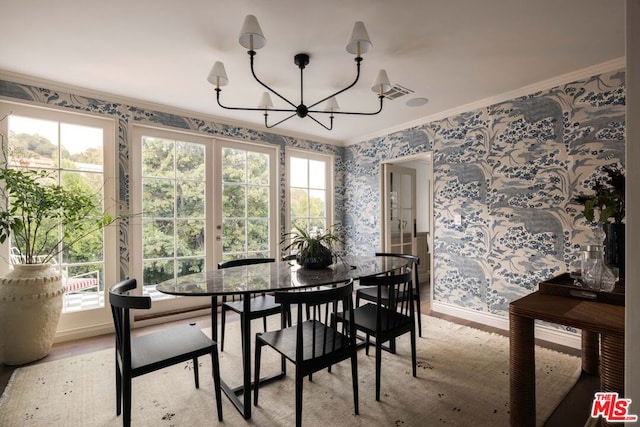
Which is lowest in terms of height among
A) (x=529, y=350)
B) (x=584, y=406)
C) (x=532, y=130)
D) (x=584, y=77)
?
(x=584, y=406)

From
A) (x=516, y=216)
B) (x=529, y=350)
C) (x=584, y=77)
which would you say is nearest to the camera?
(x=529, y=350)

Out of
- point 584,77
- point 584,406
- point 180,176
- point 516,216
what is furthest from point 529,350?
point 180,176

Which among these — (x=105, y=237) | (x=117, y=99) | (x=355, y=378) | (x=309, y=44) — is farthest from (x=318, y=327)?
(x=117, y=99)

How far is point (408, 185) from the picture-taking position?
480cm

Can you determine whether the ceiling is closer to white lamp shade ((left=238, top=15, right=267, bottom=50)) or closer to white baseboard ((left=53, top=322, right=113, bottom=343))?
white lamp shade ((left=238, top=15, right=267, bottom=50))

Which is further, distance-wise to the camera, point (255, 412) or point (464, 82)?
point (464, 82)

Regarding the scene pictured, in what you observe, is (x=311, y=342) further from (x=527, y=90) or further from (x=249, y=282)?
(x=527, y=90)

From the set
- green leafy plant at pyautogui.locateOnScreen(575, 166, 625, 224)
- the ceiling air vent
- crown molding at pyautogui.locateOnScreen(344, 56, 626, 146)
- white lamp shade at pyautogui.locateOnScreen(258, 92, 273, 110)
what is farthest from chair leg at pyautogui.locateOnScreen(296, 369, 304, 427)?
crown molding at pyautogui.locateOnScreen(344, 56, 626, 146)

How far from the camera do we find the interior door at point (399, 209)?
4355mm

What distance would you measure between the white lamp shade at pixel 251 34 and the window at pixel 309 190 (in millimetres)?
2614

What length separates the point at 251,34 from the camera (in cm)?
163

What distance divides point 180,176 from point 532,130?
3652mm

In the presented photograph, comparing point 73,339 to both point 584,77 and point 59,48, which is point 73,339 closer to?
point 59,48

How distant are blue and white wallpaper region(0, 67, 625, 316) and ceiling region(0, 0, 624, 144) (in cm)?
23
